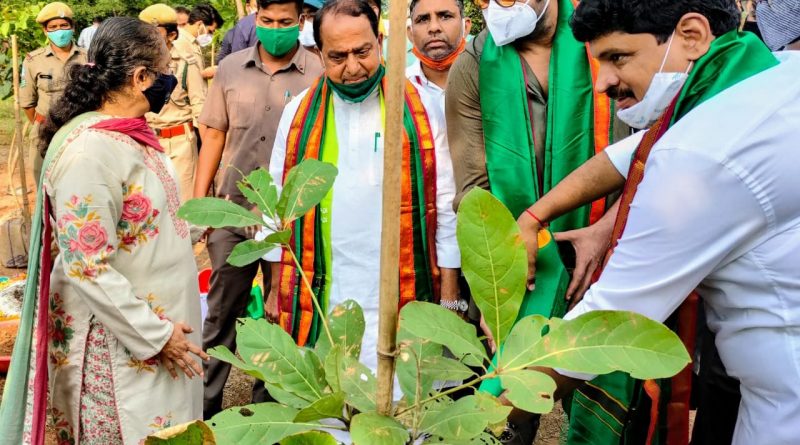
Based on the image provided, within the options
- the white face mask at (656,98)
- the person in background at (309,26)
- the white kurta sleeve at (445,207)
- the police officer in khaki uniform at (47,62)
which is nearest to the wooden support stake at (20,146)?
the police officer in khaki uniform at (47,62)

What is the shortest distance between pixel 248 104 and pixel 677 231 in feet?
8.49

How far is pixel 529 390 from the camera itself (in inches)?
32.8

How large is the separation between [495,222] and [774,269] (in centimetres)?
67

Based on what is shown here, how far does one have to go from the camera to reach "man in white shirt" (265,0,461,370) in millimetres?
2570

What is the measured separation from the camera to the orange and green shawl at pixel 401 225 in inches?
102

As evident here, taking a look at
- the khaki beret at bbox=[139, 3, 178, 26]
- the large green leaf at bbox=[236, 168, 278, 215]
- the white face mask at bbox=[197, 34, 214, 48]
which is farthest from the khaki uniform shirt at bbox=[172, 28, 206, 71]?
the large green leaf at bbox=[236, 168, 278, 215]

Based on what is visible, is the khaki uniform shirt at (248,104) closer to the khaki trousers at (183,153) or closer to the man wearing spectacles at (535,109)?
the man wearing spectacles at (535,109)

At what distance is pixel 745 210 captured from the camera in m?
1.25

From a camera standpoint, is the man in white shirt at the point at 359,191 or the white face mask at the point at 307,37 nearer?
the man in white shirt at the point at 359,191

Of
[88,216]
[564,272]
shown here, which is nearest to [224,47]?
[88,216]

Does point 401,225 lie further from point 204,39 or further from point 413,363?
point 204,39

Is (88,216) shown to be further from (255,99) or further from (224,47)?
(224,47)

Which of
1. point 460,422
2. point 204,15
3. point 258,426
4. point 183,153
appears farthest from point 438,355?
point 204,15

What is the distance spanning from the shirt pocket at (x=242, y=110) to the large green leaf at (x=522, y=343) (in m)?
2.80
